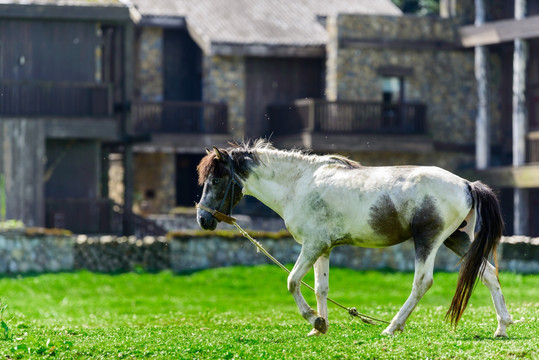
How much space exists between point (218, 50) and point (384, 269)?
1205cm

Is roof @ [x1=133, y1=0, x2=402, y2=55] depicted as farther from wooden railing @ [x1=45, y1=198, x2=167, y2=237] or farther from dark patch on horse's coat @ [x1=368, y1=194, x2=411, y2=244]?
dark patch on horse's coat @ [x1=368, y1=194, x2=411, y2=244]

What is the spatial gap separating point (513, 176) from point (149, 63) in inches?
499

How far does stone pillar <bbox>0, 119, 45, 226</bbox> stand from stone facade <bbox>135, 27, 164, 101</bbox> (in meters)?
6.91

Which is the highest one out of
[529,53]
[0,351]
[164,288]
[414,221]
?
[529,53]

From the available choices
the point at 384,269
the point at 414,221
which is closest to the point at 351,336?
the point at 414,221

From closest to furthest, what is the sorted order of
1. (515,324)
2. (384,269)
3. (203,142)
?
(515,324), (384,269), (203,142)

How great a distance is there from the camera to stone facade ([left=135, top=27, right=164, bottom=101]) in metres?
39.9

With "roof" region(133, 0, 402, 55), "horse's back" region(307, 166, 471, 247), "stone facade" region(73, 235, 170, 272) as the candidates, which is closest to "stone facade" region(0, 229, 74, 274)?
"stone facade" region(73, 235, 170, 272)

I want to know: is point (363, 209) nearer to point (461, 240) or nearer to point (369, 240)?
point (369, 240)

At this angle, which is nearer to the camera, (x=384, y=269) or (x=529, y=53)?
(x=384, y=269)

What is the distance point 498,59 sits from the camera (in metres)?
39.9

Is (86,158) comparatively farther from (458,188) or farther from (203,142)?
(458,188)

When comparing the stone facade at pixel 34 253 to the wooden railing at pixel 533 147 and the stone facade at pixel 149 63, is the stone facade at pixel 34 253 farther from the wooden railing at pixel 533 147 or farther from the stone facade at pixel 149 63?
the wooden railing at pixel 533 147

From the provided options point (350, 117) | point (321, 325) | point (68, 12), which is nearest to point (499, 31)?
point (350, 117)
